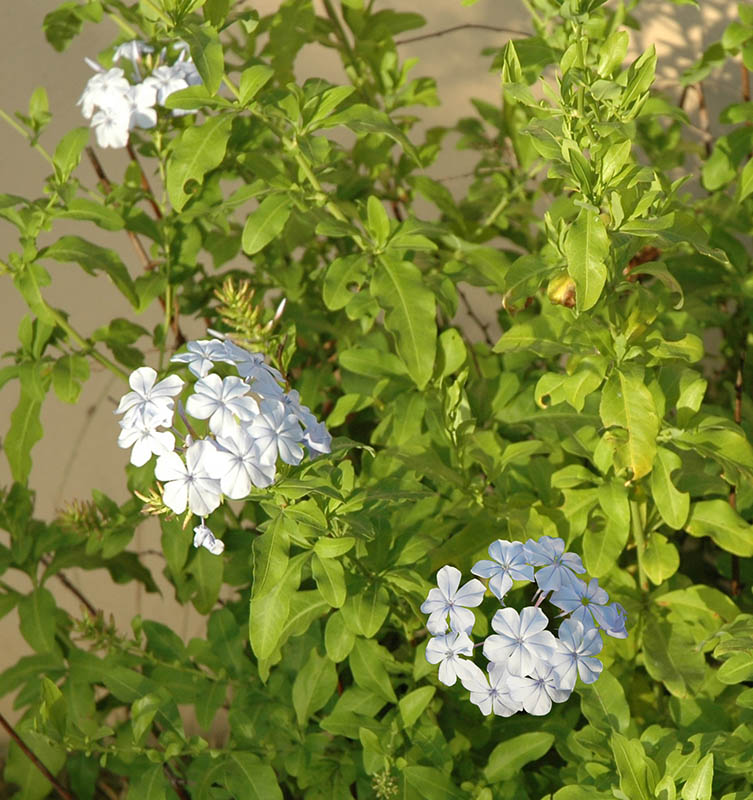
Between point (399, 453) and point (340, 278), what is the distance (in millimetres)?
239

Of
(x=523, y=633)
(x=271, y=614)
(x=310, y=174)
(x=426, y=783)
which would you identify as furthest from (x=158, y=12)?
(x=426, y=783)

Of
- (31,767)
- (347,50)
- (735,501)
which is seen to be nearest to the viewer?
(735,501)

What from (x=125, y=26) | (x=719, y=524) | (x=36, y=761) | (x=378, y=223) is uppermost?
(x=125, y=26)

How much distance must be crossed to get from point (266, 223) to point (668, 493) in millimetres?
545

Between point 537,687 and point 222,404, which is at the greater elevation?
point 222,404

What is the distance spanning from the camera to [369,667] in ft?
3.72

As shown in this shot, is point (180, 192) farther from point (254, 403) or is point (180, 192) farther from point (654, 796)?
point (654, 796)

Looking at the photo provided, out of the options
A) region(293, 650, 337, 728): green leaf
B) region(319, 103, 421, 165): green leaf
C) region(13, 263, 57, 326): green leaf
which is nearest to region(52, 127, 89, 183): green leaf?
region(13, 263, 57, 326): green leaf

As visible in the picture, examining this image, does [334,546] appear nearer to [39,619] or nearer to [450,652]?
[450,652]

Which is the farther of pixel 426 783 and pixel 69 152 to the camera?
pixel 69 152

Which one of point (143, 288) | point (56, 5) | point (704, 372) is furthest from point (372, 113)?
point (704, 372)

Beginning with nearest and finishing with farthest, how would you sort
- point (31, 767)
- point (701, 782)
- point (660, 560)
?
point (701, 782) → point (660, 560) → point (31, 767)

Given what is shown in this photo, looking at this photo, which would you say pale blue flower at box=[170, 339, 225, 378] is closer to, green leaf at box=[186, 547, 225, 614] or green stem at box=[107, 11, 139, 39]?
green leaf at box=[186, 547, 225, 614]

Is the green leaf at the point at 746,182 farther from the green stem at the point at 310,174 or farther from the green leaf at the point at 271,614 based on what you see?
the green leaf at the point at 271,614
